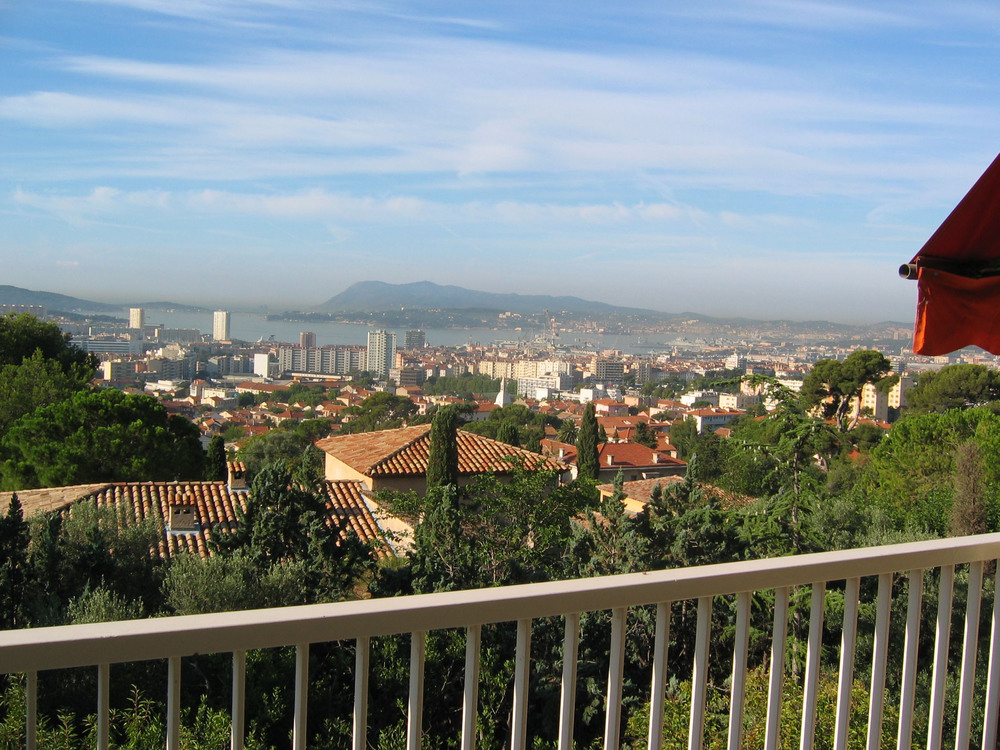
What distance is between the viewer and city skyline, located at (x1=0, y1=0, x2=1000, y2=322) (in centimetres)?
1252

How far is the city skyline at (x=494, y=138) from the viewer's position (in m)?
12.5

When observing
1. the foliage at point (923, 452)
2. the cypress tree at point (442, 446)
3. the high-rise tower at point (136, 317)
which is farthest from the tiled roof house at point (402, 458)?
the high-rise tower at point (136, 317)

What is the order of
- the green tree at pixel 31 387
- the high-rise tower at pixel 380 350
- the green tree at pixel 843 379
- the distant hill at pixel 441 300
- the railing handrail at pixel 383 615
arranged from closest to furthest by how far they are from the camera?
the railing handrail at pixel 383 615, the green tree at pixel 31 387, the green tree at pixel 843 379, the high-rise tower at pixel 380 350, the distant hill at pixel 441 300

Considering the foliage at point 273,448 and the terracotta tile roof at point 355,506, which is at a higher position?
the terracotta tile roof at point 355,506

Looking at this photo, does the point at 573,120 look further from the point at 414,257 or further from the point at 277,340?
the point at 277,340

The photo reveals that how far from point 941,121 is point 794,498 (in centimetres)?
877

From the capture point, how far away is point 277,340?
124 meters

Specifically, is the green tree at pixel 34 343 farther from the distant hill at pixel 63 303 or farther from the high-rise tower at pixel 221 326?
the high-rise tower at pixel 221 326

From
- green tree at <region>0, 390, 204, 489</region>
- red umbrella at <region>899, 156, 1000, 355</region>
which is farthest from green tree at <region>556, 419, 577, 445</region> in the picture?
red umbrella at <region>899, 156, 1000, 355</region>

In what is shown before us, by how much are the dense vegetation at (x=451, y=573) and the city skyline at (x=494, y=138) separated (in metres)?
2.03

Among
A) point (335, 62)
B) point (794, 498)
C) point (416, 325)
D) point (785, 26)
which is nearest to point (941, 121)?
point (785, 26)

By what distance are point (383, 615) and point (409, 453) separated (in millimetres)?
17225

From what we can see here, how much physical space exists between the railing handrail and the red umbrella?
0.56 metres

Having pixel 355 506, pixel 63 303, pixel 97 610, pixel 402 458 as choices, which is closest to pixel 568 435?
pixel 402 458
